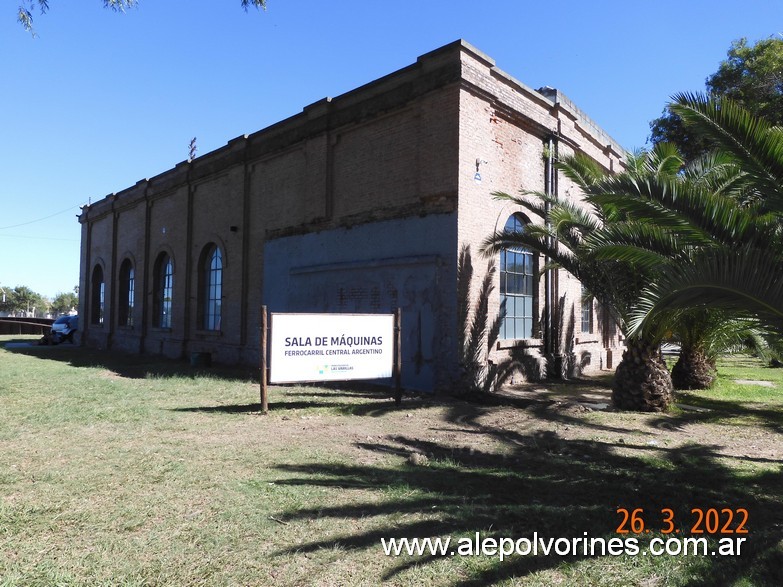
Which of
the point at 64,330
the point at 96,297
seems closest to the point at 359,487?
the point at 96,297

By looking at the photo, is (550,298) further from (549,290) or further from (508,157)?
(508,157)

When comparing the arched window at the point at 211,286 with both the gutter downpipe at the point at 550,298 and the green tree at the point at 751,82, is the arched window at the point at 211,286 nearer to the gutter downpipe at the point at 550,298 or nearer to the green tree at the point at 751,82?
the gutter downpipe at the point at 550,298

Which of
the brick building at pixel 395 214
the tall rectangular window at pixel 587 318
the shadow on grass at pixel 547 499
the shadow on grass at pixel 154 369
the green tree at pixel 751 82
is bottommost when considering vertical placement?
the shadow on grass at pixel 547 499

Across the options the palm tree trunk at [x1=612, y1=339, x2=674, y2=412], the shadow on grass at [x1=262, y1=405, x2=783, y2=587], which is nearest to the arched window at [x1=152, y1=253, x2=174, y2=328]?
the shadow on grass at [x1=262, y1=405, x2=783, y2=587]

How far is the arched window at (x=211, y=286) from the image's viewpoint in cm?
1880

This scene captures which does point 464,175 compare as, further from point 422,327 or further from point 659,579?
point 659,579

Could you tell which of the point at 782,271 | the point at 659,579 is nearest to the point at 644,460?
the point at 782,271

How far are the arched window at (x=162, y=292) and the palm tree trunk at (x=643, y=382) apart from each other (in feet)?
57.8

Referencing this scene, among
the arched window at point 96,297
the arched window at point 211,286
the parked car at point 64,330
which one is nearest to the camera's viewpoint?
the arched window at point 211,286

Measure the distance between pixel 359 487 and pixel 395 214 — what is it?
8.19 metres

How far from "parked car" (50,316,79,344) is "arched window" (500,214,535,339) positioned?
25997mm

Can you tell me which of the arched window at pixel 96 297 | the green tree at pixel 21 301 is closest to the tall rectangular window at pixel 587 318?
the arched window at pixel 96 297

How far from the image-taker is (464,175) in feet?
37.0

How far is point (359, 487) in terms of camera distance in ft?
16.3
